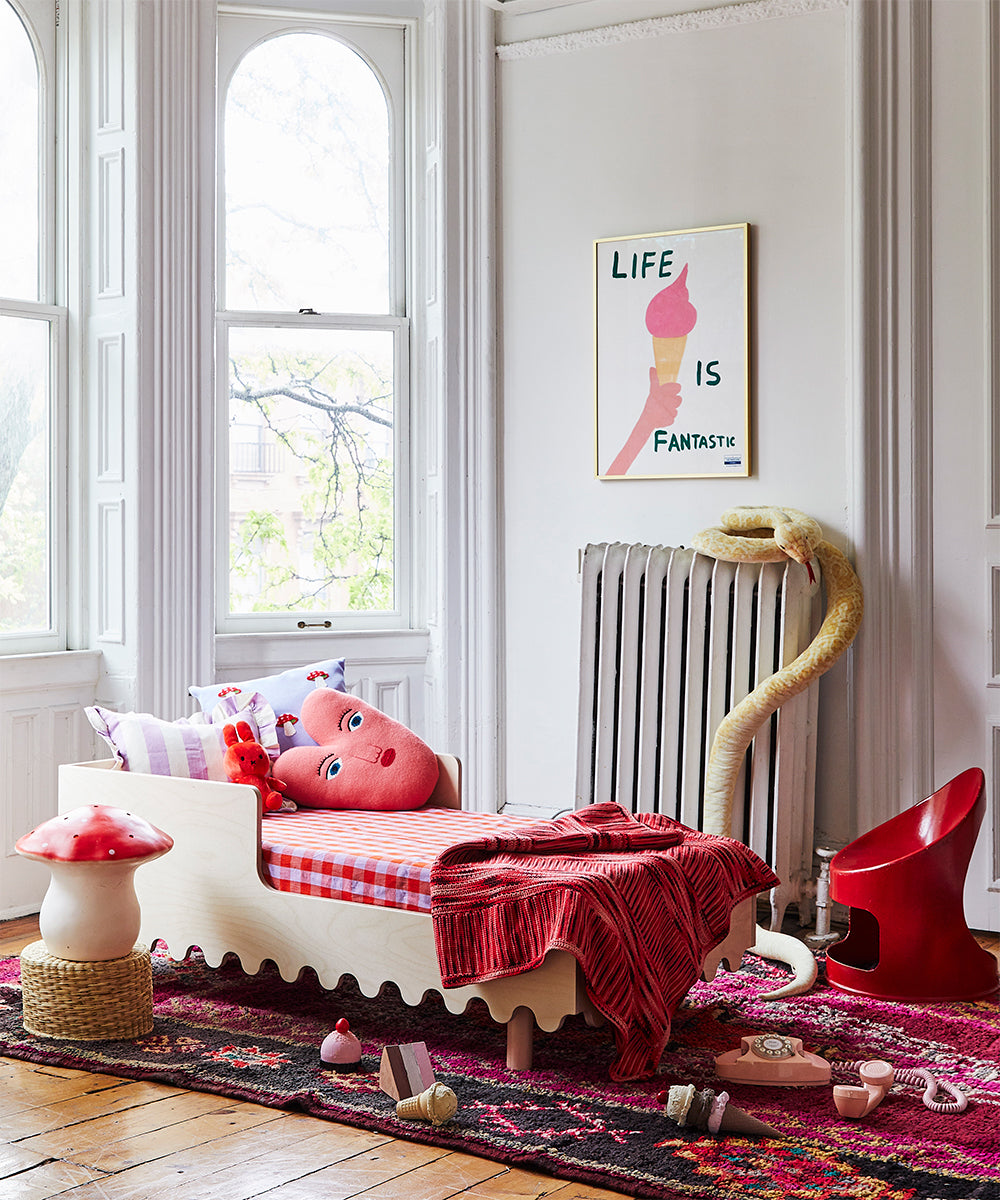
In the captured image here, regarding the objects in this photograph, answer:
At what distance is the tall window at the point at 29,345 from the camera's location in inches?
165

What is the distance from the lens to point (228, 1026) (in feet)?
9.72

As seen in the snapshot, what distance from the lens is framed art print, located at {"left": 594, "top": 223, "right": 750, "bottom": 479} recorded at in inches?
164

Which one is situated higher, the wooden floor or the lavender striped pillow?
the lavender striped pillow

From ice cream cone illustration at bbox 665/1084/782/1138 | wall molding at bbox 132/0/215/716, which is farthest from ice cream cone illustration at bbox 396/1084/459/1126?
wall molding at bbox 132/0/215/716

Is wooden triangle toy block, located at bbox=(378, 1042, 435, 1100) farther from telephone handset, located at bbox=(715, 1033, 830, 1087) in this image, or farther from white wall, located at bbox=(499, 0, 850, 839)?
white wall, located at bbox=(499, 0, 850, 839)

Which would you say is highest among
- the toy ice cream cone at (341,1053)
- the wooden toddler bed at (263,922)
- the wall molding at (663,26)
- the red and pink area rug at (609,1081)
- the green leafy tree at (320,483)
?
the wall molding at (663,26)

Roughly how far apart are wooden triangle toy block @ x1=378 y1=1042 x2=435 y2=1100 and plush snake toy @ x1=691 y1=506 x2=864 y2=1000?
1484mm

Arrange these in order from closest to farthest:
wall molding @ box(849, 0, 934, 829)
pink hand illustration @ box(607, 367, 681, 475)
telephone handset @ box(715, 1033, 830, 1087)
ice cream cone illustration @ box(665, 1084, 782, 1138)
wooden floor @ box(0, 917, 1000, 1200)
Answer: wooden floor @ box(0, 917, 1000, 1200) → ice cream cone illustration @ box(665, 1084, 782, 1138) → telephone handset @ box(715, 1033, 830, 1087) → wall molding @ box(849, 0, 934, 829) → pink hand illustration @ box(607, 367, 681, 475)

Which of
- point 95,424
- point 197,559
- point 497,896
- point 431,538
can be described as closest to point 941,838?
point 497,896

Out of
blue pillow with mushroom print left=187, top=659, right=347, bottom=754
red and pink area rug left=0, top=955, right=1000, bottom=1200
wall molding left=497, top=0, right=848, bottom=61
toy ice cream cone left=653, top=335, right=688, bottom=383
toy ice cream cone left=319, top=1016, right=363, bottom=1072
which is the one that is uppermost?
wall molding left=497, top=0, right=848, bottom=61

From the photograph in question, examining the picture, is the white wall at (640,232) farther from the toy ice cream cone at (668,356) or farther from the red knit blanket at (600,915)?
the red knit blanket at (600,915)

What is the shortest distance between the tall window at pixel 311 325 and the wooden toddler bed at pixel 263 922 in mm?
1370

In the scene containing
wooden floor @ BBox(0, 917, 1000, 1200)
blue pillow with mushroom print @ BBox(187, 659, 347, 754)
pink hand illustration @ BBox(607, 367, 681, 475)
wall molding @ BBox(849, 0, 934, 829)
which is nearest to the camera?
wooden floor @ BBox(0, 917, 1000, 1200)

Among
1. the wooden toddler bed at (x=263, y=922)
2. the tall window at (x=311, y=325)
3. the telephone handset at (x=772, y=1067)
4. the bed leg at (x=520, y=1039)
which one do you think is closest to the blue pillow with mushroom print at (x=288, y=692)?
the wooden toddler bed at (x=263, y=922)
